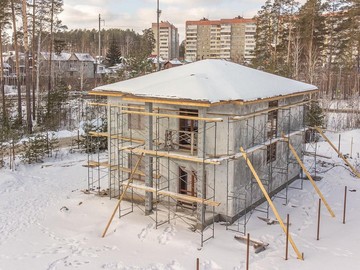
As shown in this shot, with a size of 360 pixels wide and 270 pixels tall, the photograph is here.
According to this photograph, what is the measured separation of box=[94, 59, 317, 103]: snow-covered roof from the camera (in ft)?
44.3

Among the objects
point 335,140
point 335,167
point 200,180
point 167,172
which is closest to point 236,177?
point 200,180

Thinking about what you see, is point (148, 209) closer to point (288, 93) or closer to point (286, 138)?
point (286, 138)

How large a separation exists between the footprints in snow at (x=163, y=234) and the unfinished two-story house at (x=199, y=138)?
2.89 ft

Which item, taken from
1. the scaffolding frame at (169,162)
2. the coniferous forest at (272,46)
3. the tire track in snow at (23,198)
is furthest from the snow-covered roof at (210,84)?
the coniferous forest at (272,46)

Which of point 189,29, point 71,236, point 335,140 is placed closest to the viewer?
point 71,236

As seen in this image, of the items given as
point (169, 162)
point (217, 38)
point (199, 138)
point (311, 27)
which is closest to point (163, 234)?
point (169, 162)

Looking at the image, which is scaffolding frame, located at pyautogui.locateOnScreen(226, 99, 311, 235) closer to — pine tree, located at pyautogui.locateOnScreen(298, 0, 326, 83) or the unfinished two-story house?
the unfinished two-story house

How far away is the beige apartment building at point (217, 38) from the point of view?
10504cm

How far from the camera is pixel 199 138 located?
13.8m

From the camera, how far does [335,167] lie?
Result: 2248 centimetres

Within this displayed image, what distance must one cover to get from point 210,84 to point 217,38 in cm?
9697

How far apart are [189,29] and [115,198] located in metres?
96.2

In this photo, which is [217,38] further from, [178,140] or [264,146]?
[178,140]

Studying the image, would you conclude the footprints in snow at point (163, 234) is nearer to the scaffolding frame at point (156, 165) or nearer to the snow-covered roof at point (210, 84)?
the scaffolding frame at point (156, 165)
